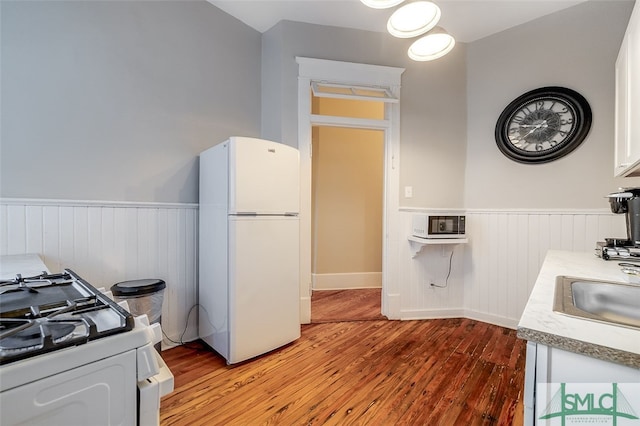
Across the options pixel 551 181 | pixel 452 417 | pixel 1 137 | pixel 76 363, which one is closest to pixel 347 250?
pixel 551 181

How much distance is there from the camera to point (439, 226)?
2.71 metres

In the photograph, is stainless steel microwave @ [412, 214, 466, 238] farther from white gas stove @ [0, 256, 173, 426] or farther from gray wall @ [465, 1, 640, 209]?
white gas stove @ [0, 256, 173, 426]

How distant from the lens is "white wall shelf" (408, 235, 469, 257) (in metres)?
2.69

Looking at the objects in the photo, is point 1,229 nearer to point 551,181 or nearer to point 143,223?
point 143,223

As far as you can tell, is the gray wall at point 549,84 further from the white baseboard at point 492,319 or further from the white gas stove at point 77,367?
the white gas stove at point 77,367

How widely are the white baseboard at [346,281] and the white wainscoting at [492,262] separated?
1.20m

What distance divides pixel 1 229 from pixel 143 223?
70cm

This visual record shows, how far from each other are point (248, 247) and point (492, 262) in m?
2.30

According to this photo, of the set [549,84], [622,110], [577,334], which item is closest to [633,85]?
[622,110]

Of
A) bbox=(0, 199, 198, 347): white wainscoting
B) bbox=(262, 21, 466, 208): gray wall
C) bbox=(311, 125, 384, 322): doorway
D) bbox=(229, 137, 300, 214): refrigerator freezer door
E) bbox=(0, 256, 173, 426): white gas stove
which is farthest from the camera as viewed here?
bbox=(311, 125, 384, 322): doorway

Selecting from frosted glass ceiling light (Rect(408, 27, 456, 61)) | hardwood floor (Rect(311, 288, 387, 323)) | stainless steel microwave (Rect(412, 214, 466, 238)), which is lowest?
hardwood floor (Rect(311, 288, 387, 323))

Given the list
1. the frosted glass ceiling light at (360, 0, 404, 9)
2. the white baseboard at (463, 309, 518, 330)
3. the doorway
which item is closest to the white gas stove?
the frosted glass ceiling light at (360, 0, 404, 9)

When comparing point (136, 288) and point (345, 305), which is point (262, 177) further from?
point (345, 305)

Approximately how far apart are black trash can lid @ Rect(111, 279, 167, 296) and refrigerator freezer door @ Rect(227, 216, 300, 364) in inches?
18.2
